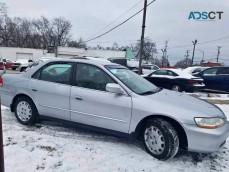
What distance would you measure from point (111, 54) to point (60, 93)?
38189mm

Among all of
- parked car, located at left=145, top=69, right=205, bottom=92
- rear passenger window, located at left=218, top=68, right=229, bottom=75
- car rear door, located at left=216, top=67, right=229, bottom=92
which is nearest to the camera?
parked car, located at left=145, top=69, right=205, bottom=92

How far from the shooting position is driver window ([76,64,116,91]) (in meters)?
4.41

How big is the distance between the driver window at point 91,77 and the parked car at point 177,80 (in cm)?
816

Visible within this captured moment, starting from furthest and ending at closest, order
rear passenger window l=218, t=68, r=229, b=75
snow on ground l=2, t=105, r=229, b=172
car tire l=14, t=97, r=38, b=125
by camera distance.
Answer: rear passenger window l=218, t=68, r=229, b=75 < car tire l=14, t=97, r=38, b=125 < snow on ground l=2, t=105, r=229, b=172

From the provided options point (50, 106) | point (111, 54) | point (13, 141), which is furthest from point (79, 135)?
point (111, 54)

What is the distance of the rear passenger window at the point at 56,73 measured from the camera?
187 inches

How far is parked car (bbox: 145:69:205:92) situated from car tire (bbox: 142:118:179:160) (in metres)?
8.39

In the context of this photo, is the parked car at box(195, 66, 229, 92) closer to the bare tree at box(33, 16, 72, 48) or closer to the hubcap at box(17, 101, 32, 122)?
the hubcap at box(17, 101, 32, 122)

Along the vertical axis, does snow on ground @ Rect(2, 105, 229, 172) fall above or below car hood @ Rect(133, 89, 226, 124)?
below

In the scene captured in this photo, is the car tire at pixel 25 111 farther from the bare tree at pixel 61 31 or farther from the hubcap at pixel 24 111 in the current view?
the bare tree at pixel 61 31

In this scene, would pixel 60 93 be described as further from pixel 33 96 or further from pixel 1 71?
pixel 1 71

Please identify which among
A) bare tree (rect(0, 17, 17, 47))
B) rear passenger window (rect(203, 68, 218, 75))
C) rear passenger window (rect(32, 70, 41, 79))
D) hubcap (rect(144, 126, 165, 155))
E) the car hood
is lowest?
hubcap (rect(144, 126, 165, 155))

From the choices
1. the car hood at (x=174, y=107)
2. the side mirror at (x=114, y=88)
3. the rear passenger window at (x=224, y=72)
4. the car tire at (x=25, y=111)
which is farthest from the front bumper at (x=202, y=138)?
the rear passenger window at (x=224, y=72)

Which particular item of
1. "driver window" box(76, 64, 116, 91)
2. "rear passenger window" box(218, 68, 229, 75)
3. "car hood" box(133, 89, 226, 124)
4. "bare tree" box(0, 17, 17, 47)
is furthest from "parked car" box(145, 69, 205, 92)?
"bare tree" box(0, 17, 17, 47)
